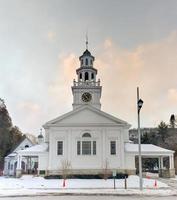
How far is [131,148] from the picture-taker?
136 feet

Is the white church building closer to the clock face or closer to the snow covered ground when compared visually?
the clock face

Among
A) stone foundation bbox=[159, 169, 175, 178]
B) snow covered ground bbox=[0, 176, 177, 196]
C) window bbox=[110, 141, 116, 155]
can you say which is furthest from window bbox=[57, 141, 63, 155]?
stone foundation bbox=[159, 169, 175, 178]

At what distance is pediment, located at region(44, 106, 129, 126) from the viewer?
40469 millimetres

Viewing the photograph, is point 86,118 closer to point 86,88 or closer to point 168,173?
point 86,88

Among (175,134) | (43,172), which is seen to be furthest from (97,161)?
(175,134)

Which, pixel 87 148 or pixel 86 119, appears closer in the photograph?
pixel 87 148

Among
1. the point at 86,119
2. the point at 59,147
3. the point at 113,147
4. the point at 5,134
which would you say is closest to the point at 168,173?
the point at 113,147

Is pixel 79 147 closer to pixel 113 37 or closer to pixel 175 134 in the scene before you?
pixel 113 37

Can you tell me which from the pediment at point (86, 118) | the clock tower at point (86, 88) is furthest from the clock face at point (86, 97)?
the pediment at point (86, 118)

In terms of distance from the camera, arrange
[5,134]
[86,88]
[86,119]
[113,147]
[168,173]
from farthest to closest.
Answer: [5,134]
[86,88]
[86,119]
[113,147]
[168,173]

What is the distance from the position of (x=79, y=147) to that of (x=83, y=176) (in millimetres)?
3852

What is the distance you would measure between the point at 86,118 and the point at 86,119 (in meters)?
0.15

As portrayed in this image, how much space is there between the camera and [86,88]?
160 feet

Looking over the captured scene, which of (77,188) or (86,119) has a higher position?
(86,119)
